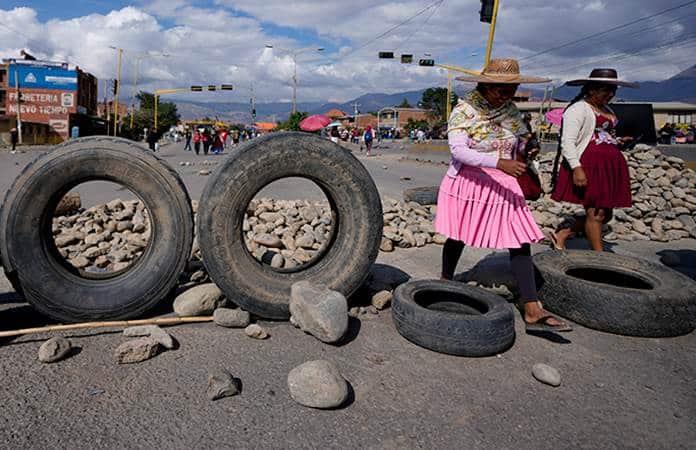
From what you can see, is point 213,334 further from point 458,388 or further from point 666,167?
point 666,167

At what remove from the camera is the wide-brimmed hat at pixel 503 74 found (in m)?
3.58

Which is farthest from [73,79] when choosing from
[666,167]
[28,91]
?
[666,167]

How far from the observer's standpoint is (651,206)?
8586 millimetres

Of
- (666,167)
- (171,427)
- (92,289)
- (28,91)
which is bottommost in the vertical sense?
(171,427)

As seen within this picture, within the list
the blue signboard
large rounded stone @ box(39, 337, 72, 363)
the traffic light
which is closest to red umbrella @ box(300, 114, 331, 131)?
the traffic light

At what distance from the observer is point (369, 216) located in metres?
3.86

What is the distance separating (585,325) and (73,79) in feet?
210

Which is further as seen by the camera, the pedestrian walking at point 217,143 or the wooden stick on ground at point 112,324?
the pedestrian walking at point 217,143

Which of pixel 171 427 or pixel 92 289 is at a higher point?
pixel 92 289

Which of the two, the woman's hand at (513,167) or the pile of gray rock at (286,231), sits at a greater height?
the woman's hand at (513,167)

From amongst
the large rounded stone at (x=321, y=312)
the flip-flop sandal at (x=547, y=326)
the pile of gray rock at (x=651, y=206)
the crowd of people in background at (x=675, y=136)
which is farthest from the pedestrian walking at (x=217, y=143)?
the flip-flop sandal at (x=547, y=326)

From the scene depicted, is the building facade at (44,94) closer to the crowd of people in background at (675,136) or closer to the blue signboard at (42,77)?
the blue signboard at (42,77)

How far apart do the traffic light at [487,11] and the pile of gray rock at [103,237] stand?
55.4 feet

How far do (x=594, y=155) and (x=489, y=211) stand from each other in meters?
1.75
